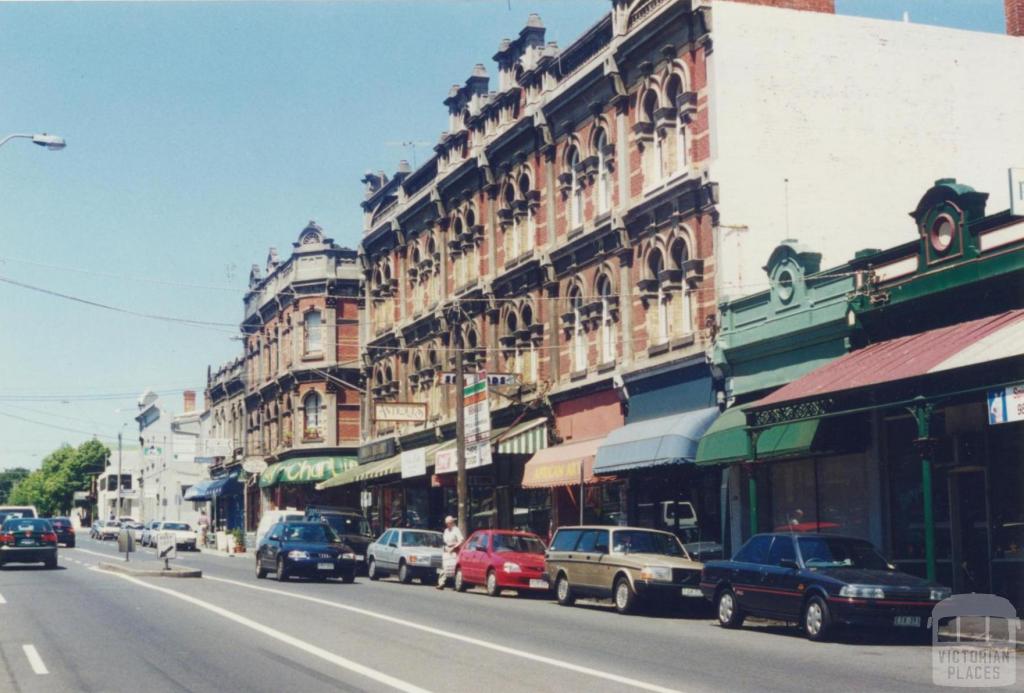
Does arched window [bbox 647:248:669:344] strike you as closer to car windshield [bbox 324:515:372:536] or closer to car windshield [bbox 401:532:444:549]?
car windshield [bbox 401:532:444:549]

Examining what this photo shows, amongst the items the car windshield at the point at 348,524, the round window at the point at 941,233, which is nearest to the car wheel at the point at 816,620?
the round window at the point at 941,233

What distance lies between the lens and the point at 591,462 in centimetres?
3231

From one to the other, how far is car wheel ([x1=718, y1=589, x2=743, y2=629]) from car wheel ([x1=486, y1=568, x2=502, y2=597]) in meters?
8.78

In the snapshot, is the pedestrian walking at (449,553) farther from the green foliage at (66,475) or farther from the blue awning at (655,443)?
the green foliage at (66,475)

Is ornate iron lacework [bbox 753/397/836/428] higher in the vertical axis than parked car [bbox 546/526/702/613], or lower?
higher

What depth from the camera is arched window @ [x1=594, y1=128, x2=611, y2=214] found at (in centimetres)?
3434

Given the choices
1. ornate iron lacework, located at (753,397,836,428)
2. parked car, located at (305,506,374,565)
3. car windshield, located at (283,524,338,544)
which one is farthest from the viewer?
parked car, located at (305,506,374,565)

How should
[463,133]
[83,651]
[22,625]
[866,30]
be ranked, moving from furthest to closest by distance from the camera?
1. [463,133]
2. [866,30]
3. [22,625]
4. [83,651]

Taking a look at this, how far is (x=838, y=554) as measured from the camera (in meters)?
18.8

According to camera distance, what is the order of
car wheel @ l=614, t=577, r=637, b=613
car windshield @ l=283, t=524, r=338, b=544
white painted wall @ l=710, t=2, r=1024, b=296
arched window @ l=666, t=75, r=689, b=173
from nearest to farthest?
car wheel @ l=614, t=577, r=637, b=613 → white painted wall @ l=710, t=2, r=1024, b=296 → arched window @ l=666, t=75, r=689, b=173 → car windshield @ l=283, t=524, r=338, b=544

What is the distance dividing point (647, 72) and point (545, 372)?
9.51m

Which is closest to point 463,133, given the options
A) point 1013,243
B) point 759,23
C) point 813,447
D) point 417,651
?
point 759,23

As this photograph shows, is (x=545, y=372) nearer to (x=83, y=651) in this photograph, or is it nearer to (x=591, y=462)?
(x=591, y=462)

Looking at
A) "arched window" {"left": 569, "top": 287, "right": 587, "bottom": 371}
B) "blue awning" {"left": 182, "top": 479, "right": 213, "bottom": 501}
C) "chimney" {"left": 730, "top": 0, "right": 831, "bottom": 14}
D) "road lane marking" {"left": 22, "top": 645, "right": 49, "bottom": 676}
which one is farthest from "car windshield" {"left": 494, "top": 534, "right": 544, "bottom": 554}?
"blue awning" {"left": 182, "top": 479, "right": 213, "bottom": 501}
